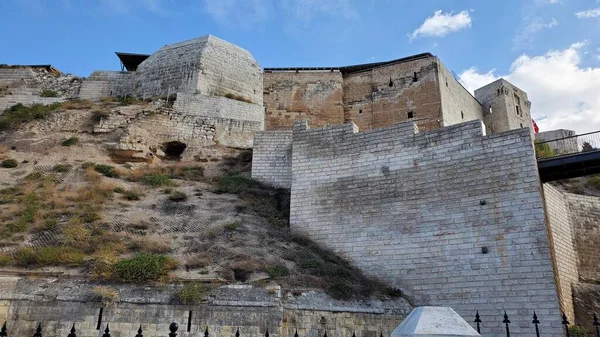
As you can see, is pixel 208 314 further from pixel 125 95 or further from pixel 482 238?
pixel 125 95

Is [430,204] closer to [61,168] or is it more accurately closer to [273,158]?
[273,158]

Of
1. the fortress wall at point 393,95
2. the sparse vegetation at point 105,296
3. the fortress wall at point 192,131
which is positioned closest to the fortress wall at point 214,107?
the fortress wall at point 192,131

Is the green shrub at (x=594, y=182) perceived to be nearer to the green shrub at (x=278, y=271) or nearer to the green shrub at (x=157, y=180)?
the green shrub at (x=278, y=271)

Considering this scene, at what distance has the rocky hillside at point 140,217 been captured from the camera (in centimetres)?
1056

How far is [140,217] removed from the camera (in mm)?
13320

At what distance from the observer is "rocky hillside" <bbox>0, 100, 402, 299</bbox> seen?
10.6 meters

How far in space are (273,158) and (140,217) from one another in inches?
204

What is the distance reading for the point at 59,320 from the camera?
9148mm

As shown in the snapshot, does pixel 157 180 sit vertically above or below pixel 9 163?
below

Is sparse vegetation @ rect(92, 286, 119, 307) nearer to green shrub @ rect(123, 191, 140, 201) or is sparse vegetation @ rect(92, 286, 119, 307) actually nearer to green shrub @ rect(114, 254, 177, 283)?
green shrub @ rect(114, 254, 177, 283)

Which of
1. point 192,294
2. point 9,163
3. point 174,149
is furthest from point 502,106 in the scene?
point 9,163

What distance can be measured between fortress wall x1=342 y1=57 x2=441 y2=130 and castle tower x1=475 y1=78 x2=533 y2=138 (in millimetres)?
7359

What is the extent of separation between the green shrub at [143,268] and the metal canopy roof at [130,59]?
64.6ft

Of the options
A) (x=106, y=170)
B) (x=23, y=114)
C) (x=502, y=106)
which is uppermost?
(x=502, y=106)
